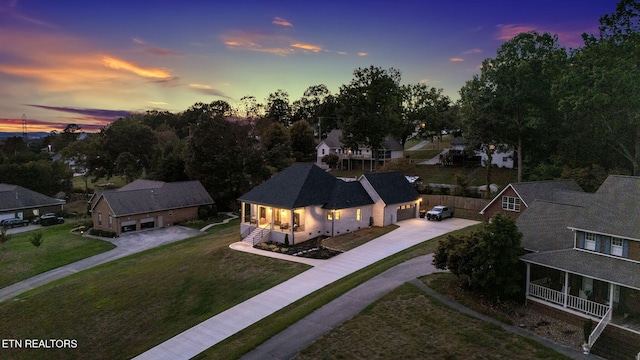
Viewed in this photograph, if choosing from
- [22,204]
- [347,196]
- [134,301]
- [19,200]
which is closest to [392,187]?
[347,196]

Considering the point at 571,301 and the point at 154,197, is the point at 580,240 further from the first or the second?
the point at 154,197

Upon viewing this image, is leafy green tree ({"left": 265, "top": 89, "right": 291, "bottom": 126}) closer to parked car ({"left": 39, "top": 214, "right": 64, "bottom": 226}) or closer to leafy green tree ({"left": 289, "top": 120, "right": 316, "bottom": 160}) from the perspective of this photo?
leafy green tree ({"left": 289, "top": 120, "right": 316, "bottom": 160})

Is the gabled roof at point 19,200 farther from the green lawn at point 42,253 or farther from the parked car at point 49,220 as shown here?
the green lawn at point 42,253

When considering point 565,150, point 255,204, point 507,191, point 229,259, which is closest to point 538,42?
point 565,150

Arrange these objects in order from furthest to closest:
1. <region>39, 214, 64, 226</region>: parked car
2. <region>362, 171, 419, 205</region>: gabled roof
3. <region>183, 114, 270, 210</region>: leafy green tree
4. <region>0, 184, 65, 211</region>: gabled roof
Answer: <region>183, 114, 270, 210</region>: leafy green tree < <region>0, 184, 65, 211</region>: gabled roof < <region>39, 214, 64, 226</region>: parked car < <region>362, 171, 419, 205</region>: gabled roof

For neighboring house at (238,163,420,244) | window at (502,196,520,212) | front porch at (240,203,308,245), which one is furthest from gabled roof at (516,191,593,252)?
front porch at (240,203,308,245)

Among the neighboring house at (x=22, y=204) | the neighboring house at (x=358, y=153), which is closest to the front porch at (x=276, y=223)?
the neighboring house at (x=358, y=153)

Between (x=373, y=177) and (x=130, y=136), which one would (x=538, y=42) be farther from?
(x=130, y=136)
